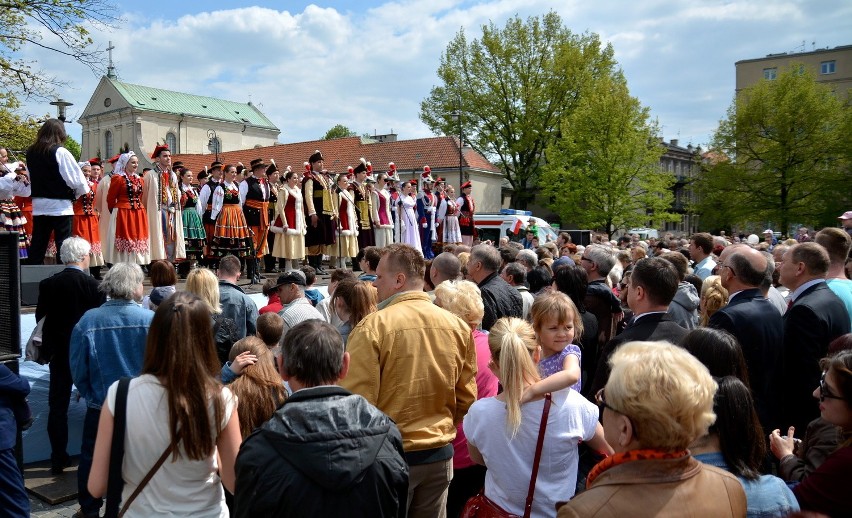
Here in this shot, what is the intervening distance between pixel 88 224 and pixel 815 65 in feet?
233

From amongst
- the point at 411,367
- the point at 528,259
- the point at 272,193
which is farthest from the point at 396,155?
the point at 411,367

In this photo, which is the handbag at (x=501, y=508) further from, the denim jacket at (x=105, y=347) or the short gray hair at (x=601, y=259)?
the short gray hair at (x=601, y=259)

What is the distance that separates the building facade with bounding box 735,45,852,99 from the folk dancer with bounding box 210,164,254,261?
59.5 metres

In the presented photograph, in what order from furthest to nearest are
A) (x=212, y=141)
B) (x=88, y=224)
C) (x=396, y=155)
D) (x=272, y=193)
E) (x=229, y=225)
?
(x=212, y=141), (x=396, y=155), (x=272, y=193), (x=229, y=225), (x=88, y=224)

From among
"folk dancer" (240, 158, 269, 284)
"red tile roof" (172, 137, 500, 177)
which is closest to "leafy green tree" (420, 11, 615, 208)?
"red tile roof" (172, 137, 500, 177)

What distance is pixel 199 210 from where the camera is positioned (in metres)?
12.9

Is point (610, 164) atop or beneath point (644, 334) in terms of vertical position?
atop

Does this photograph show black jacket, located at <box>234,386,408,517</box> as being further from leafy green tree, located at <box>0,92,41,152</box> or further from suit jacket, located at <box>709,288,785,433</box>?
leafy green tree, located at <box>0,92,41,152</box>

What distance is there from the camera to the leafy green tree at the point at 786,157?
37156mm

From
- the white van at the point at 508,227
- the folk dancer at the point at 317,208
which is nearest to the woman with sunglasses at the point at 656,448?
the folk dancer at the point at 317,208

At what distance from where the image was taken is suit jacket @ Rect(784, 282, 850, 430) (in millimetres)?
4199

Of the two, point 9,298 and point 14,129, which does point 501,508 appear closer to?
point 9,298

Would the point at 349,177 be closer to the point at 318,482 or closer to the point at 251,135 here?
the point at 318,482

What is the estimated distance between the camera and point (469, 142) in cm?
4744
